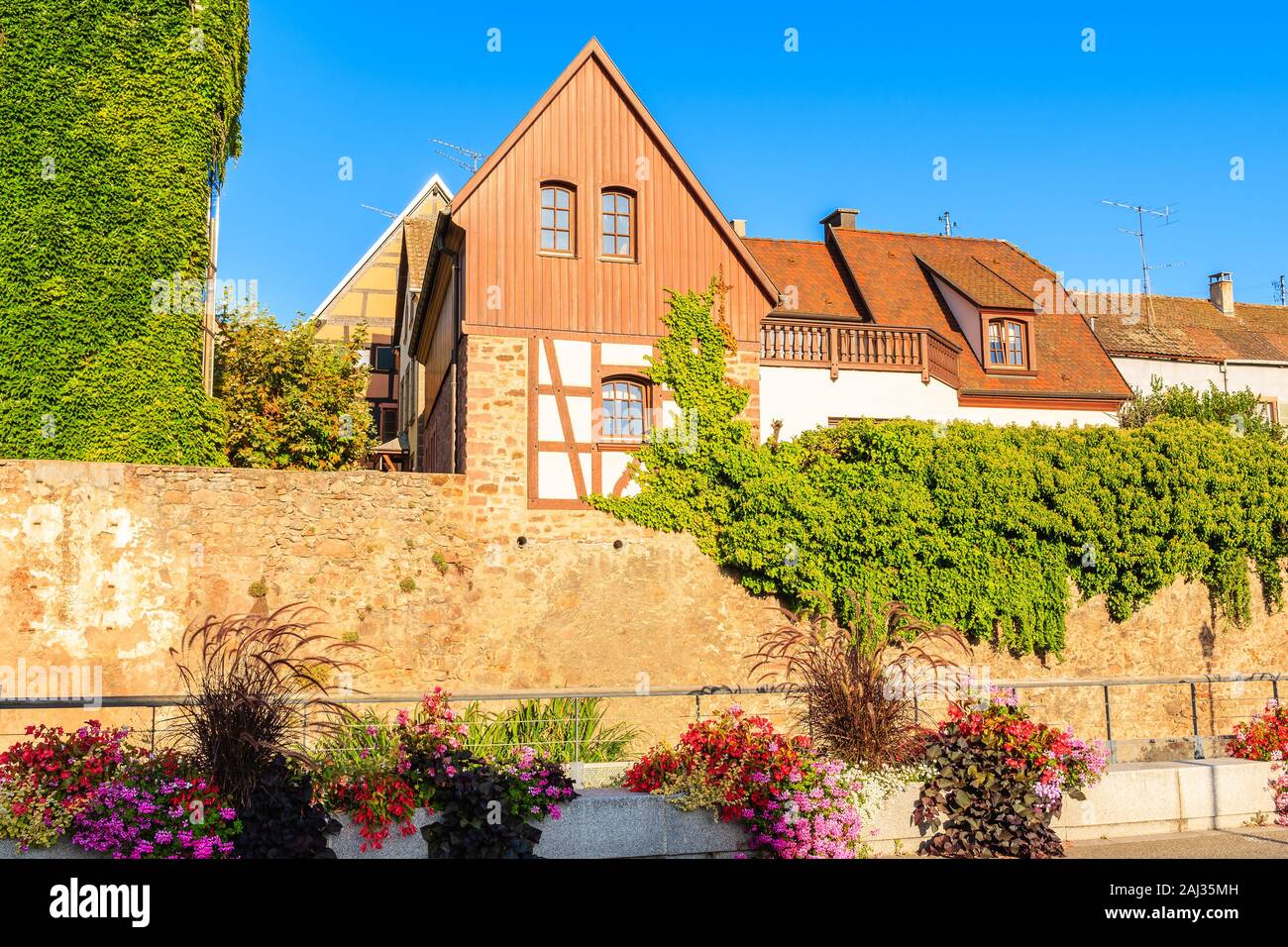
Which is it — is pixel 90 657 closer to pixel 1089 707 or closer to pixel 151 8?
pixel 151 8

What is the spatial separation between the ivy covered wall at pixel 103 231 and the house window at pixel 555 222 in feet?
17.1

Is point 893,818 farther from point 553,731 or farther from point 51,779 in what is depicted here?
point 51,779

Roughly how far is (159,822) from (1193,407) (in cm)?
2631

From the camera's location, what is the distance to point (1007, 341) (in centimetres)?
2547

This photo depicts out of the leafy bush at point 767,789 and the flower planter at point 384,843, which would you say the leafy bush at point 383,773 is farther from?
the leafy bush at point 767,789

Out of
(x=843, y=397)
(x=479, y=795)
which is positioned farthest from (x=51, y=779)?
(x=843, y=397)

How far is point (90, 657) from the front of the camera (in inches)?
548

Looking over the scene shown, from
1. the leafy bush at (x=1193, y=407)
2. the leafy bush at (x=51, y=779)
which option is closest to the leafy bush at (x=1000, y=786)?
the leafy bush at (x=51, y=779)

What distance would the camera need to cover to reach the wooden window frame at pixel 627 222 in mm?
17188

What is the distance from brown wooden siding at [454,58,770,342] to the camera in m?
16.6

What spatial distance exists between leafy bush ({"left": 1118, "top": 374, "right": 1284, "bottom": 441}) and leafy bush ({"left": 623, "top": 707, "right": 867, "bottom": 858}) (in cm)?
2105

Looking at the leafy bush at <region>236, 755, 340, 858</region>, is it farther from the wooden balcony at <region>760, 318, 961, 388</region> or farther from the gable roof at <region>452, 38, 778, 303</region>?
the wooden balcony at <region>760, 318, 961, 388</region>
